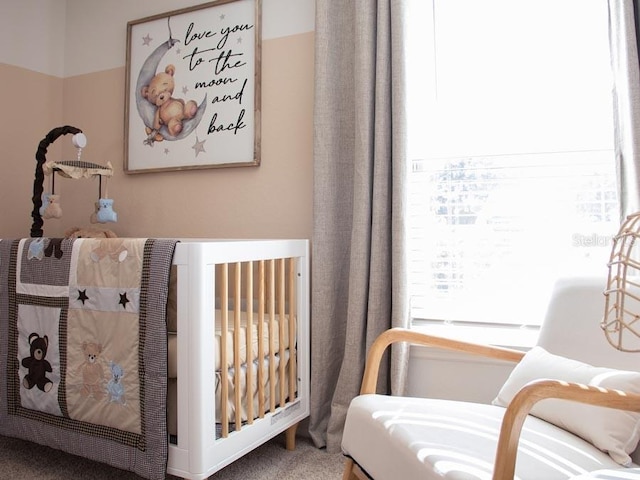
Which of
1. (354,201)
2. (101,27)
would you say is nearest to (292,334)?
(354,201)

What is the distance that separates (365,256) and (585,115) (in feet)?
2.93

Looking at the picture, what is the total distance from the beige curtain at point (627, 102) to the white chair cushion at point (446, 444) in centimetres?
75

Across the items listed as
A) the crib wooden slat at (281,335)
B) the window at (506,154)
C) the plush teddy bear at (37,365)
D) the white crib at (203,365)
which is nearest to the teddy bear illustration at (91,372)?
the plush teddy bear at (37,365)

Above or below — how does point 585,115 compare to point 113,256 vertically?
above

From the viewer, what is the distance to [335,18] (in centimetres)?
192

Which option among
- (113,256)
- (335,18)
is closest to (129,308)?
(113,256)

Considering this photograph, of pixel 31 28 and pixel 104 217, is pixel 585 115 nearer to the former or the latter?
pixel 104 217

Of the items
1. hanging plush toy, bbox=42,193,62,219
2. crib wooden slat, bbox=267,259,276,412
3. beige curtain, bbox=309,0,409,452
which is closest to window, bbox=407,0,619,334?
beige curtain, bbox=309,0,409,452

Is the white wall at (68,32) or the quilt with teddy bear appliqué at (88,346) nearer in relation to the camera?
the quilt with teddy bear appliqué at (88,346)

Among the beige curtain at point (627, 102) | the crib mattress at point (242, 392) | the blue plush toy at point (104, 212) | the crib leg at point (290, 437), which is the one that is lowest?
the crib leg at point (290, 437)

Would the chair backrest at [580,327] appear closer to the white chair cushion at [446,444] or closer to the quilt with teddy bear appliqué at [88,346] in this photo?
the white chair cushion at [446,444]

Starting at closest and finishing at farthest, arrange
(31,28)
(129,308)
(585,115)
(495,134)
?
1. (129,308)
2. (585,115)
3. (495,134)
4. (31,28)

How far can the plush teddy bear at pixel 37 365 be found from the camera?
1576mm

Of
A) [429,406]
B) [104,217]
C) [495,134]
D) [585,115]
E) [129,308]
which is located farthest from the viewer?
[104,217]
